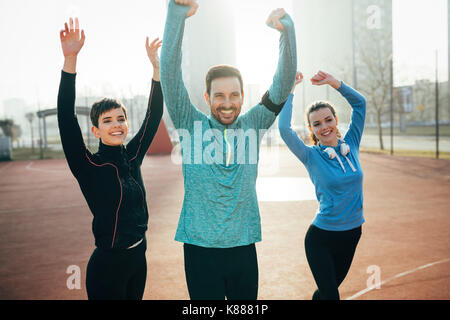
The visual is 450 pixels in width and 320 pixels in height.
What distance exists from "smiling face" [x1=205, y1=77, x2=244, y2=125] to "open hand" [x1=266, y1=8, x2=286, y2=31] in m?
0.33

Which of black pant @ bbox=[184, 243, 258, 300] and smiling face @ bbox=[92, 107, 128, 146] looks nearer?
black pant @ bbox=[184, 243, 258, 300]

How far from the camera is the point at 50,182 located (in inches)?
560

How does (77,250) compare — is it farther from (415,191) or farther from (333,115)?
(415,191)

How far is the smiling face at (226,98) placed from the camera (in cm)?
185

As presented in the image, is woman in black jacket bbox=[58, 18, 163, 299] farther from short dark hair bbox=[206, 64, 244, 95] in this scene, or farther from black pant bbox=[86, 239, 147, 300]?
short dark hair bbox=[206, 64, 244, 95]

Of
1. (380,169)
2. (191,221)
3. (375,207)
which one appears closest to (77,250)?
(191,221)

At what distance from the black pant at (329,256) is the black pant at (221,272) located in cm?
79

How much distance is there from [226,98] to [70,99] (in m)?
0.83

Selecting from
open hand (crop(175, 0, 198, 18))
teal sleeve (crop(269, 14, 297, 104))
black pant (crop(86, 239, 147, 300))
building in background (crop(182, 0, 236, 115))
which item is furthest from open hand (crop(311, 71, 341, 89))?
building in background (crop(182, 0, 236, 115))

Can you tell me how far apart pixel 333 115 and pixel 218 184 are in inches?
53.5

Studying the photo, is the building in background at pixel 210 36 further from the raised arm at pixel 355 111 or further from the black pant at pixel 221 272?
the black pant at pixel 221 272

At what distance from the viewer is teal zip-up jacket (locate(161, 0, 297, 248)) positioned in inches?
71.4

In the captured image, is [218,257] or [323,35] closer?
[218,257]

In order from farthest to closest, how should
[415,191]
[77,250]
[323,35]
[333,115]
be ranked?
1. [323,35]
2. [415,191]
3. [77,250]
4. [333,115]
